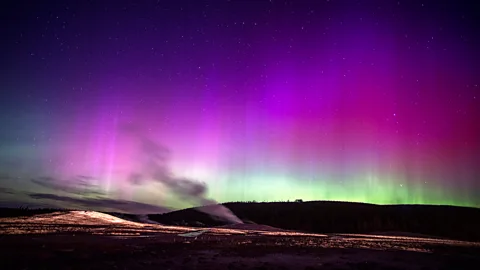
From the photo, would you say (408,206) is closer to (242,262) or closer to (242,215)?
(242,215)

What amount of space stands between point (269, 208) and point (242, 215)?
11036 mm

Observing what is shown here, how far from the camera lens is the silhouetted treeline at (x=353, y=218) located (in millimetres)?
78325

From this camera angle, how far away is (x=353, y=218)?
309 feet

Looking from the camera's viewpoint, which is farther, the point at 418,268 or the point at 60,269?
the point at 418,268

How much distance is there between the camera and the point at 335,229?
8469cm

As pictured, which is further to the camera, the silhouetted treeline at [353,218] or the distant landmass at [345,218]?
the silhouetted treeline at [353,218]

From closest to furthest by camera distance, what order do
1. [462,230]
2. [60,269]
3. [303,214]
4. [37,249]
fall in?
[60,269]
[37,249]
[462,230]
[303,214]

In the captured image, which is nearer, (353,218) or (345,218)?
(353,218)

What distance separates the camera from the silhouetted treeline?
7832cm

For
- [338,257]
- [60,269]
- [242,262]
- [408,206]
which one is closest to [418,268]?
[338,257]

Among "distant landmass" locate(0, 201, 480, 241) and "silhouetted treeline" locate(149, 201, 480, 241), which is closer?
"distant landmass" locate(0, 201, 480, 241)

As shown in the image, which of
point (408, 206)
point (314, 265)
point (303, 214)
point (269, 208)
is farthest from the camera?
point (269, 208)

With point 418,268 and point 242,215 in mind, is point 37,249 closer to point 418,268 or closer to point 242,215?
point 418,268

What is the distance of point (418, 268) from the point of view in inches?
752
